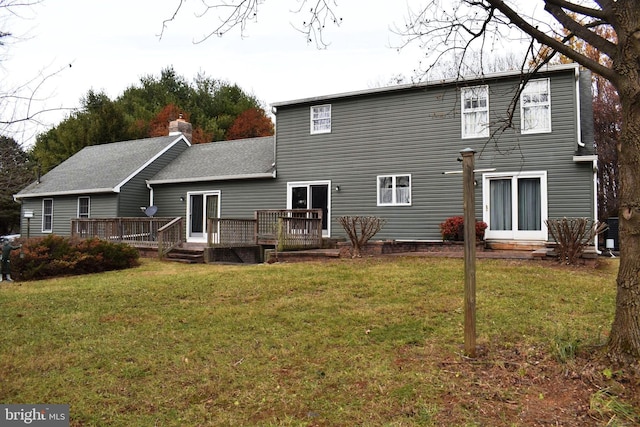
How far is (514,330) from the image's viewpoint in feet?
17.2

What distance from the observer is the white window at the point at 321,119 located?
52.9ft

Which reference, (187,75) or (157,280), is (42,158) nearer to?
(187,75)

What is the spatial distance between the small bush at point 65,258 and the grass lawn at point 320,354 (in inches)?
122

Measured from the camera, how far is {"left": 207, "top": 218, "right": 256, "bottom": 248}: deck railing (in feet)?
45.0

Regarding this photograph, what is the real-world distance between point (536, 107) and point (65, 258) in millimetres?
13332

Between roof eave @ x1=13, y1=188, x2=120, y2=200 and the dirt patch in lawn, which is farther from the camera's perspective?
roof eave @ x1=13, y1=188, x2=120, y2=200

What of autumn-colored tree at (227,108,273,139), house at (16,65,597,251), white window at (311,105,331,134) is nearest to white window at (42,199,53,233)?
house at (16,65,597,251)

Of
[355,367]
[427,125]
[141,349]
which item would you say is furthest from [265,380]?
[427,125]

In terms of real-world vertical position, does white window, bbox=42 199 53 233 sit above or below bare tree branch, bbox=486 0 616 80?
below

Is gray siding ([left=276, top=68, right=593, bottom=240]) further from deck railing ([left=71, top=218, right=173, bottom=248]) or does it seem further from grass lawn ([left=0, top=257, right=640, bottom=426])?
grass lawn ([left=0, top=257, right=640, bottom=426])

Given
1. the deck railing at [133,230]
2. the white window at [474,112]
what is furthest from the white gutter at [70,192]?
the white window at [474,112]

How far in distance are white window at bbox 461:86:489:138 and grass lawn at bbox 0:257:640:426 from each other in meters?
6.43

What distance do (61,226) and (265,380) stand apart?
20758mm

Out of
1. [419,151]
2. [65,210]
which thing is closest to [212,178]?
[419,151]
